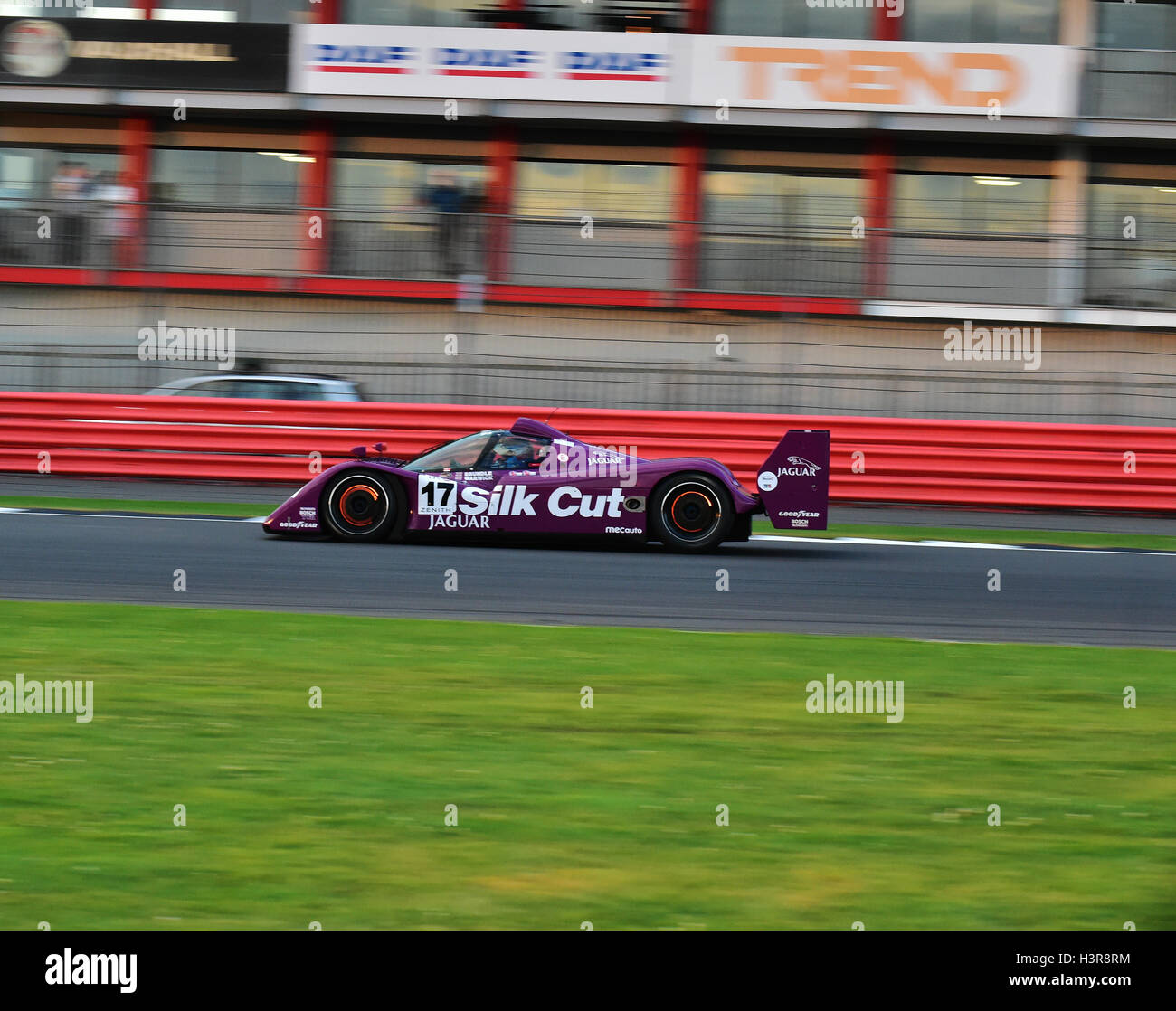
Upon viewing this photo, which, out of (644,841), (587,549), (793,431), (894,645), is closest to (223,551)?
(587,549)

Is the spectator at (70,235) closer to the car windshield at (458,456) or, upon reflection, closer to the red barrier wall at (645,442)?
the red barrier wall at (645,442)

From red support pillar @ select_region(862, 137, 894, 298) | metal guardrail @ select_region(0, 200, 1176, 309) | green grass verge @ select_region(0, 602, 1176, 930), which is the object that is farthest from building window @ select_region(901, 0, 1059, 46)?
green grass verge @ select_region(0, 602, 1176, 930)

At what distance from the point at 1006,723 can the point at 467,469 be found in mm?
5634

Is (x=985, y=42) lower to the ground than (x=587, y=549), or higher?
higher

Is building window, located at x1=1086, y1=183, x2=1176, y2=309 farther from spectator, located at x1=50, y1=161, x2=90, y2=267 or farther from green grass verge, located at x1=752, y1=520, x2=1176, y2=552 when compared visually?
spectator, located at x1=50, y1=161, x2=90, y2=267

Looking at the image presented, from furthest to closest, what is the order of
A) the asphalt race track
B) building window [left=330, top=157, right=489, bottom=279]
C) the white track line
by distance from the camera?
building window [left=330, top=157, right=489, bottom=279]
the white track line
the asphalt race track

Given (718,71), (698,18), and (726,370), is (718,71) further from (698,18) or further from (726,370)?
(726,370)

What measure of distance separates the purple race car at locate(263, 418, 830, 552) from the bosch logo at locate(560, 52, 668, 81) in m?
11.8

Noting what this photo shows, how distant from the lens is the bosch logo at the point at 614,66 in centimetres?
2111

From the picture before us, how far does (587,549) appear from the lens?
1116cm

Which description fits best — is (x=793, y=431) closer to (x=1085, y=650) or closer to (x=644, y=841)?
(x=1085, y=650)

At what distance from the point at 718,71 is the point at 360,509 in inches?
492

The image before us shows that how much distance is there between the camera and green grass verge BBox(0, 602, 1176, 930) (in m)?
3.70
